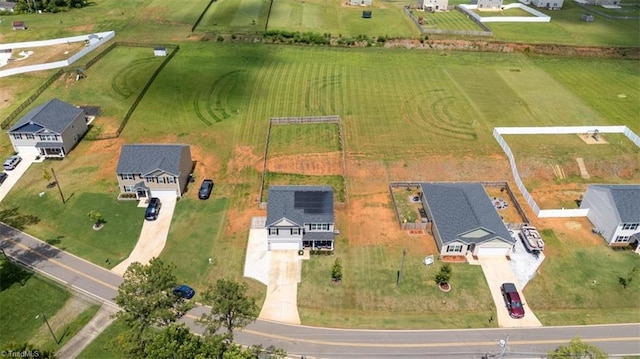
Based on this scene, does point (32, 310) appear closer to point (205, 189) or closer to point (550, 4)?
point (205, 189)

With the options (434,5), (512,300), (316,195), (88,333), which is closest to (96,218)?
(88,333)

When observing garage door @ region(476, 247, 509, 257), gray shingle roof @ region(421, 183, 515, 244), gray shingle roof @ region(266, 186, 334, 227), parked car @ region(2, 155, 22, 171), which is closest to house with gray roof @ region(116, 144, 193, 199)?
gray shingle roof @ region(266, 186, 334, 227)

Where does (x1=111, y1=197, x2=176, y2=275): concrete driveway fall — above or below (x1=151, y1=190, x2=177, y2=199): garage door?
below

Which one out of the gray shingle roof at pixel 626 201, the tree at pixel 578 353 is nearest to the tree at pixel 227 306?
the tree at pixel 578 353

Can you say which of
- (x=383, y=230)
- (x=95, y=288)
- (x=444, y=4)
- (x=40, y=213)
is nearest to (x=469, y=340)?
(x=383, y=230)

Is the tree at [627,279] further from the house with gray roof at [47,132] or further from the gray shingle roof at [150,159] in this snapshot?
the house with gray roof at [47,132]

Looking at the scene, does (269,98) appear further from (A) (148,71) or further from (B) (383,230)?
(B) (383,230)

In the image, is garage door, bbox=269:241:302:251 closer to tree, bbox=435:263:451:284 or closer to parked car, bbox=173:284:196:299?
parked car, bbox=173:284:196:299
